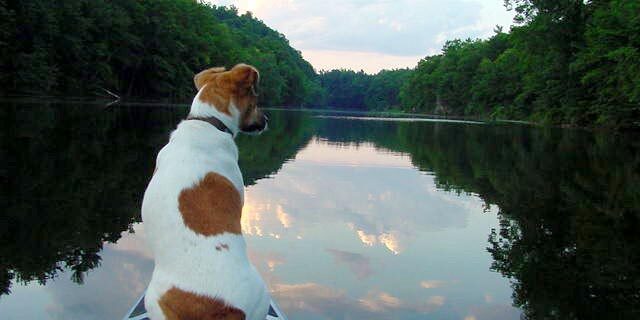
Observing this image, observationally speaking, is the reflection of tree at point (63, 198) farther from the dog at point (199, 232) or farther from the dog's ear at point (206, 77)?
the dog at point (199, 232)

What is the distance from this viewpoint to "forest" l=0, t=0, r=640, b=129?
4109cm

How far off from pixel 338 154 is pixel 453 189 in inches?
304

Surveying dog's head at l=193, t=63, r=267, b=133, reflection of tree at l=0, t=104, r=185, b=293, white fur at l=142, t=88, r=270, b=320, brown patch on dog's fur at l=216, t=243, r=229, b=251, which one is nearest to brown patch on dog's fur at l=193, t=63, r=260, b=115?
dog's head at l=193, t=63, r=267, b=133

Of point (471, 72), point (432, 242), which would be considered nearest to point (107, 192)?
point (432, 242)

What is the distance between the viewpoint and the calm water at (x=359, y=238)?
6.24m

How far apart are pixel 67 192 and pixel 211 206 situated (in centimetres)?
779

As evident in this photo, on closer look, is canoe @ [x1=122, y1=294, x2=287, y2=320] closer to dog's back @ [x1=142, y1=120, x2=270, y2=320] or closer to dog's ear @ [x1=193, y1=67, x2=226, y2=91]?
dog's back @ [x1=142, y1=120, x2=270, y2=320]

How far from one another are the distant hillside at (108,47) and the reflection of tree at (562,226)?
42264mm

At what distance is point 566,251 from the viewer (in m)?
8.52

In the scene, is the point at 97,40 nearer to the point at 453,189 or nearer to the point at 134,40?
the point at 134,40

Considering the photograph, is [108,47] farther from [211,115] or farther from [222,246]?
[222,246]

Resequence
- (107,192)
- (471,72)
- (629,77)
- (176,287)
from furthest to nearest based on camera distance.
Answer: (471,72) → (629,77) → (107,192) → (176,287)

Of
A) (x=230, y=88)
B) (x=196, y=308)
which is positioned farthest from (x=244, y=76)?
(x=196, y=308)

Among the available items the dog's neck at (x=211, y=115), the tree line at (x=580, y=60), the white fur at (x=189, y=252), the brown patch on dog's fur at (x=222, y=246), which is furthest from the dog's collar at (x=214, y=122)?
the tree line at (x=580, y=60)
